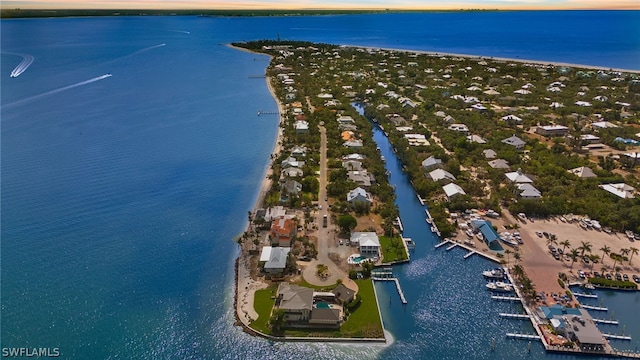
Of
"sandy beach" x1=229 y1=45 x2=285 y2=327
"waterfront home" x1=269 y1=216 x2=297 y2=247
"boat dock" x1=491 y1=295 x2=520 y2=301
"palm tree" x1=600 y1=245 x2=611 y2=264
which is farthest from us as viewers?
"waterfront home" x1=269 y1=216 x2=297 y2=247

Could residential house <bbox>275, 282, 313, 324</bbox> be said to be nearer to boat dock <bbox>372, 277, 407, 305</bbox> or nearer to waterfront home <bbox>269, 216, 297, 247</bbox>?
boat dock <bbox>372, 277, 407, 305</bbox>

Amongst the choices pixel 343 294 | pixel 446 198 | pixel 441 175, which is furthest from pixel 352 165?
pixel 343 294

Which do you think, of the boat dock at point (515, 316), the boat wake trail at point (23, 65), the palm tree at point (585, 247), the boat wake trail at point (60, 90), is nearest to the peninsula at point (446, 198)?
the palm tree at point (585, 247)

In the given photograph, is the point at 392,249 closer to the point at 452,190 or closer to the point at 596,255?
the point at 452,190

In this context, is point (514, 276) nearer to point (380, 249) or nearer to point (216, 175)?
point (380, 249)

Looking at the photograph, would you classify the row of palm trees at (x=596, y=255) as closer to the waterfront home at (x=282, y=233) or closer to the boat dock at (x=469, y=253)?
the boat dock at (x=469, y=253)

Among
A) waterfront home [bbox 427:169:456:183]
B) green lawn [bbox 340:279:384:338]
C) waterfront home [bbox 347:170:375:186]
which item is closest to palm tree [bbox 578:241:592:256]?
waterfront home [bbox 427:169:456:183]
